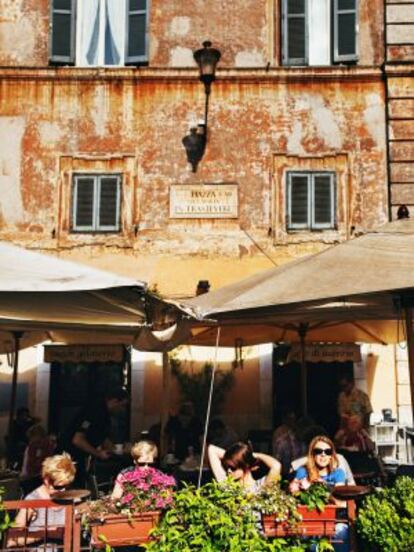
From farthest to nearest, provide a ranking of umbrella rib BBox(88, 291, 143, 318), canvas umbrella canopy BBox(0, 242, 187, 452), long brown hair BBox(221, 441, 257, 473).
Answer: long brown hair BBox(221, 441, 257, 473), umbrella rib BBox(88, 291, 143, 318), canvas umbrella canopy BBox(0, 242, 187, 452)

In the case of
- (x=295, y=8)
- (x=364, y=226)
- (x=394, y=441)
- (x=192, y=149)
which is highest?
(x=295, y=8)

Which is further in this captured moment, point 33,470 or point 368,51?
point 368,51

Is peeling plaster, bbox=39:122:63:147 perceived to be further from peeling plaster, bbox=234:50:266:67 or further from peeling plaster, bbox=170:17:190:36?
peeling plaster, bbox=234:50:266:67

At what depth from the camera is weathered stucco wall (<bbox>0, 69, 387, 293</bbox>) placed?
40.2 feet

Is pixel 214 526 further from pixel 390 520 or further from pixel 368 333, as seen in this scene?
pixel 368 333

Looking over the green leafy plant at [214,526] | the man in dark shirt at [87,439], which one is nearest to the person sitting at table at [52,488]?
the green leafy plant at [214,526]

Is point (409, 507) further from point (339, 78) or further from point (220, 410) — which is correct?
point (339, 78)

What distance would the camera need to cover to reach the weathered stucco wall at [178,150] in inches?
483

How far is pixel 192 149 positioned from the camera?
488 inches

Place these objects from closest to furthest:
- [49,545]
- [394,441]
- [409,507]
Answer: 1. [409,507]
2. [49,545]
3. [394,441]

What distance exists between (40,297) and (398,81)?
28.5 ft

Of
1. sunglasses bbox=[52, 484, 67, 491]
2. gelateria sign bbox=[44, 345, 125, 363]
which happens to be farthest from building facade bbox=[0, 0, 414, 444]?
sunglasses bbox=[52, 484, 67, 491]

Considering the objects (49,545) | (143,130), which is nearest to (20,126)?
(143,130)

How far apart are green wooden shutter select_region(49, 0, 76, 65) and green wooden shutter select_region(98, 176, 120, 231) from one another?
2.23 m
